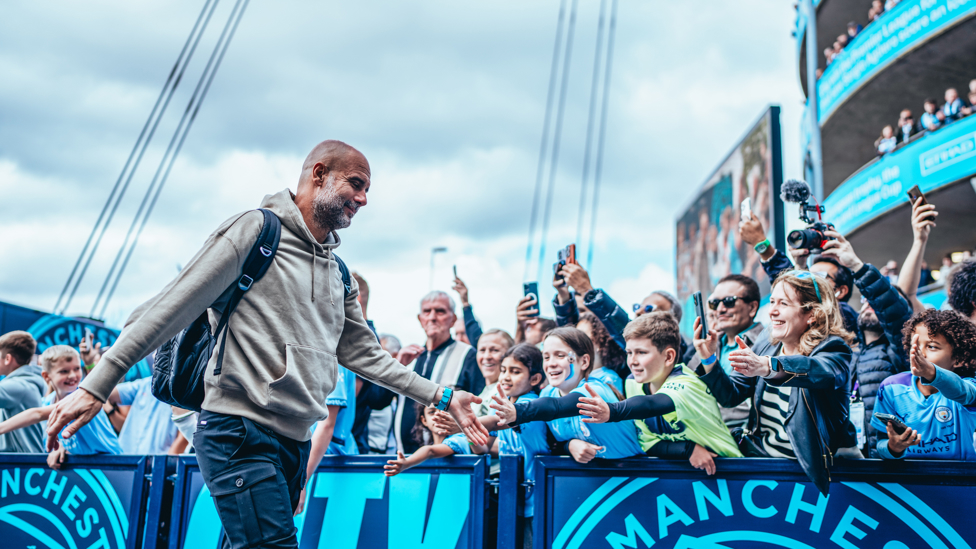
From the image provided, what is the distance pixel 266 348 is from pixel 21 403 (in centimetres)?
372

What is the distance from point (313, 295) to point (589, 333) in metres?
2.37

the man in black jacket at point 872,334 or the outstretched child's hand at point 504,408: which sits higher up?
the man in black jacket at point 872,334

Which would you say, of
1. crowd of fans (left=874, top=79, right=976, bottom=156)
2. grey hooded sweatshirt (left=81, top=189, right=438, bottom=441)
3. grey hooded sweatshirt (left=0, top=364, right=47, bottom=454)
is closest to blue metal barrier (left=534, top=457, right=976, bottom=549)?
grey hooded sweatshirt (left=81, top=189, right=438, bottom=441)

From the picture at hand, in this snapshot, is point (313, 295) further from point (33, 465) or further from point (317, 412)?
point (33, 465)

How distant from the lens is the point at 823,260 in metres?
4.42

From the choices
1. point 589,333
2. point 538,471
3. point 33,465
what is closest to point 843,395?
point 538,471

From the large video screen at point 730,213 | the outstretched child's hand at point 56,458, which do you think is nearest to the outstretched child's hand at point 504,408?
the outstretched child's hand at point 56,458

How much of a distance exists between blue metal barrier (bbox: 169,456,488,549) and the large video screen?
5.78m

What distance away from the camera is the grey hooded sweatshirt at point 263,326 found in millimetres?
2053

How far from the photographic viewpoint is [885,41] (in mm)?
14766

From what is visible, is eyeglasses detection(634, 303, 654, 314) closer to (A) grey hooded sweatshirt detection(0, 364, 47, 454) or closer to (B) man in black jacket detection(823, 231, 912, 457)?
(B) man in black jacket detection(823, 231, 912, 457)

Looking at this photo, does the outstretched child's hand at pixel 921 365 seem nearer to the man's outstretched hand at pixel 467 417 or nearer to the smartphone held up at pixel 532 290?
the man's outstretched hand at pixel 467 417

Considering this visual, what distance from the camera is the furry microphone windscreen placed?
4043 mm

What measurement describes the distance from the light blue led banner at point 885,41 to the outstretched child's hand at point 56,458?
15.1 meters
